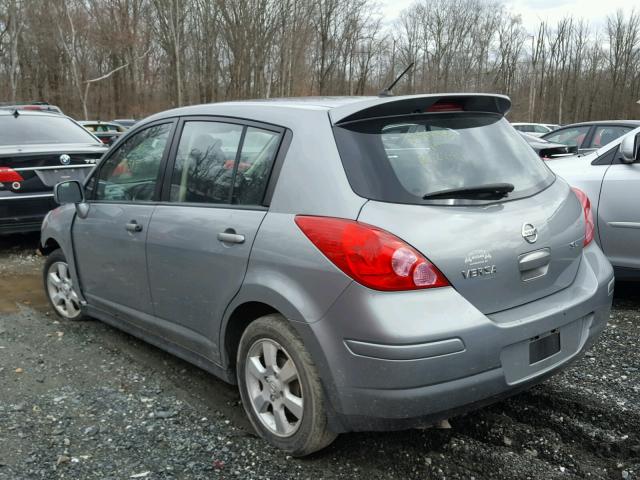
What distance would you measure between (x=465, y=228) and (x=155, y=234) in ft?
5.92

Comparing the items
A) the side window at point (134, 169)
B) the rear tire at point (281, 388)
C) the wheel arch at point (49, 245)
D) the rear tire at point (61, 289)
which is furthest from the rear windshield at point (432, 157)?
the wheel arch at point (49, 245)

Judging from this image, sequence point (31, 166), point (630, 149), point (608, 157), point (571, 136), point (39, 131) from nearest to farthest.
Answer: point (630, 149) < point (608, 157) < point (31, 166) < point (39, 131) < point (571, 136)

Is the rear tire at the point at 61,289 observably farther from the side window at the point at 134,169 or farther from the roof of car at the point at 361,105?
the roof of car at the point at 361,105

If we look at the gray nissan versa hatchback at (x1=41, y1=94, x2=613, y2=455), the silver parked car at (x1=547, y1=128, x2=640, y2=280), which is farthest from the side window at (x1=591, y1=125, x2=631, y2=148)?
the gray nissan versa hatchback at (x1=41, y1=94, x2=613, y2=455)

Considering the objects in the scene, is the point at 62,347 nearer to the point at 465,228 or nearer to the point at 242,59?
the point at 465,228

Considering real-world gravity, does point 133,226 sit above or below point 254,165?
below

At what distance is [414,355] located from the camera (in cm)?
220

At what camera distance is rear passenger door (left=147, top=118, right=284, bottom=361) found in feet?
9.19

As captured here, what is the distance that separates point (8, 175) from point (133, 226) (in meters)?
3.86

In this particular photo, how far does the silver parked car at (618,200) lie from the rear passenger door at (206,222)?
3349 mm

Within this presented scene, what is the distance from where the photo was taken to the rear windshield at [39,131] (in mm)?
7008

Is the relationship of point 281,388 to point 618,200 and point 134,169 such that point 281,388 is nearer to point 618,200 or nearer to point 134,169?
point 134,169

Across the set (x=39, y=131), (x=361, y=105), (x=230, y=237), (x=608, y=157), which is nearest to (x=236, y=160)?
(x=230, y=237)

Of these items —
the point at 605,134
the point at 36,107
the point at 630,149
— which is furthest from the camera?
the point at 36,107
